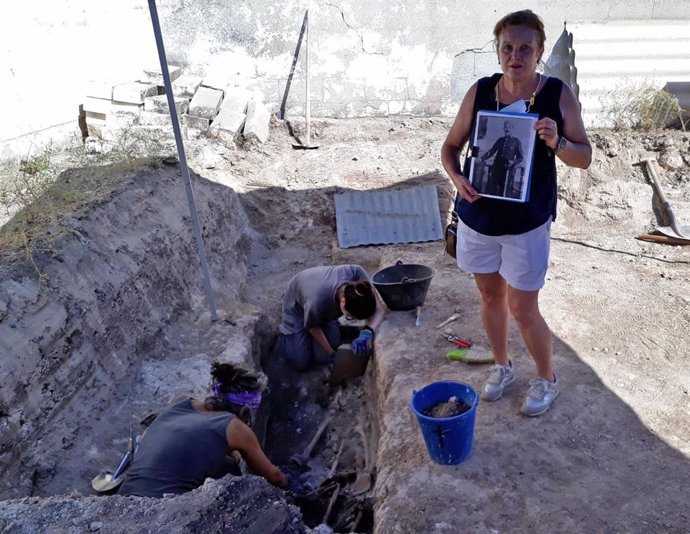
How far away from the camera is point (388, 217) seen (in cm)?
636

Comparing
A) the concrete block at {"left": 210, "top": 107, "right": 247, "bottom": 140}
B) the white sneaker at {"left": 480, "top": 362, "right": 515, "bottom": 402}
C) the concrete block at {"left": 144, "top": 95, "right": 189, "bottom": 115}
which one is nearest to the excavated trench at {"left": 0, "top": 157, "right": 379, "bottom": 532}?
the white sneaker at {"left": 480, "top": 362, "right": 515, "bottom": 402}

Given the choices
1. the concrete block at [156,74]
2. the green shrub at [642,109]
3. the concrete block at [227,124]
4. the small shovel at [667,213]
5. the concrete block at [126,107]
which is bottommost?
the small shovel at [667,213]

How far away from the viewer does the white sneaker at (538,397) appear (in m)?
3.02

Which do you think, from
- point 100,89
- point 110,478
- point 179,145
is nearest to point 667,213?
point 179,145

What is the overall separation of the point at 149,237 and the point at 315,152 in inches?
125

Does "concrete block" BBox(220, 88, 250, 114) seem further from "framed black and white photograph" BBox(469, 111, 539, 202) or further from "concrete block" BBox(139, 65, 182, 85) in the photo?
"framed black and white photograph" BBox(469, 111, 539, 202)

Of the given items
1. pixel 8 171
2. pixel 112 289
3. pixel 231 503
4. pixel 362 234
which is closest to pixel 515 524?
pixel 231 503

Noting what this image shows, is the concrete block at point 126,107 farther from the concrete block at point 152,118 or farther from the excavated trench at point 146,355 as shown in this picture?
the excavated trench at point 146,355

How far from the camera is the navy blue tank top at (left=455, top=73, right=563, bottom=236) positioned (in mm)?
2504

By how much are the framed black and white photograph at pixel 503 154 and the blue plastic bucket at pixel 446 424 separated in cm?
92

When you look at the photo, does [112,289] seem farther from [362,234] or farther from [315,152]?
[315,152]

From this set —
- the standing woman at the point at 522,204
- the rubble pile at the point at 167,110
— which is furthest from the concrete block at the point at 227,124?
the standing woman at the point at 522,204

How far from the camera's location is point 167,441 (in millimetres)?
2898

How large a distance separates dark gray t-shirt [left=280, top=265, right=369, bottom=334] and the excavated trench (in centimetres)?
40
